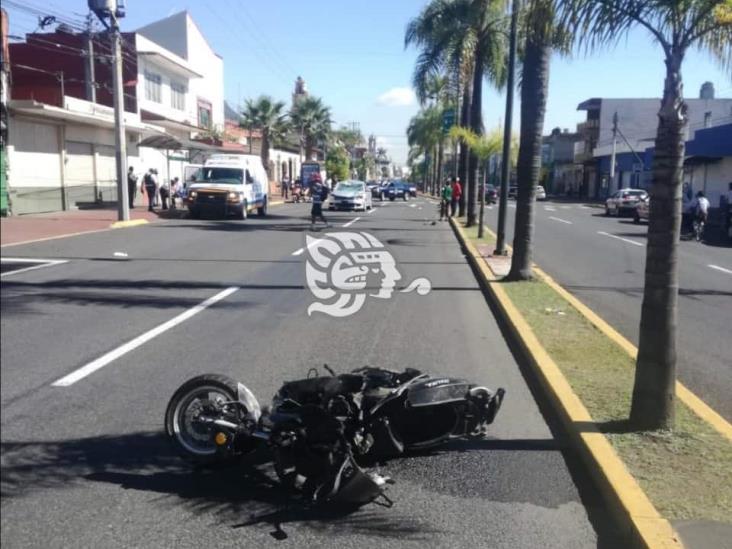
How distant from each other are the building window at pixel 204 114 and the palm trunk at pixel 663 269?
4525 centimetres

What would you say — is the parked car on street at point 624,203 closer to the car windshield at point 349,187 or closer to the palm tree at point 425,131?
the car windshield at point 349,187

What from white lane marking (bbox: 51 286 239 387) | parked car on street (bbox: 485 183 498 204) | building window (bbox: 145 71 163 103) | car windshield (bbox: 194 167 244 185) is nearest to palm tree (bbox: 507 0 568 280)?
white lane marking (bbox: 51 286 239 387)

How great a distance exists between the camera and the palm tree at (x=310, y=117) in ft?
233

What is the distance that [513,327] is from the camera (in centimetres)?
876

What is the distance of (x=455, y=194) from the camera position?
109 ft

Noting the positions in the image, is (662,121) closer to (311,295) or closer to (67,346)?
(67,346)

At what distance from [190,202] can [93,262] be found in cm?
1547

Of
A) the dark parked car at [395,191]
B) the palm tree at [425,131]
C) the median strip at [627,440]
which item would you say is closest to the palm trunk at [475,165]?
the median strip at [627,440]

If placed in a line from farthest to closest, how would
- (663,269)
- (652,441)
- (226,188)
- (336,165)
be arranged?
1. (336,165)
2. (226,188)
3. (663,269)
4. (652,441)

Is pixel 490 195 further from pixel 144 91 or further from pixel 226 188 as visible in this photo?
pixel 226 188

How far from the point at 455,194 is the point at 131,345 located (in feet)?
87.8

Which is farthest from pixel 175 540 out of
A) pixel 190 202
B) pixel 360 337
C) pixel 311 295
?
pixel 190 202

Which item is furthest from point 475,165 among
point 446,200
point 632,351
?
point 632,351

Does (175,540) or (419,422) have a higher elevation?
(419,422)
